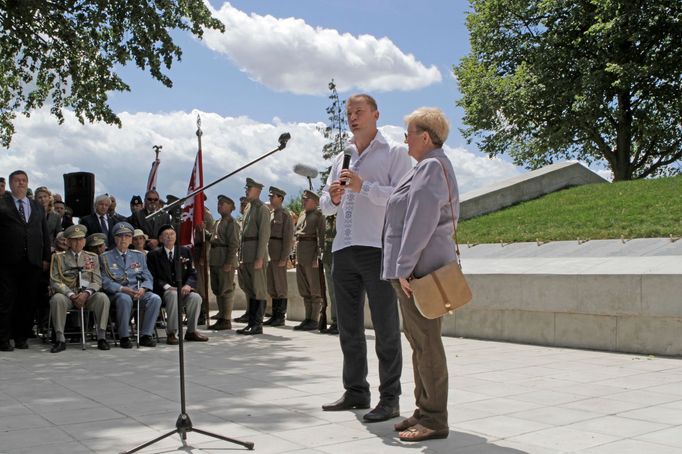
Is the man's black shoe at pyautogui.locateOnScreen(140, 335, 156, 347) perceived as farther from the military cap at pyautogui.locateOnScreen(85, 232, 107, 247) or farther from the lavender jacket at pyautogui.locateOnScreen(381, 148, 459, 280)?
the lavender jacket at pyautogui.locateOnScreen(381, 148, 459, 280)

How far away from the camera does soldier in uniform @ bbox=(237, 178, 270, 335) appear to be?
475 inches

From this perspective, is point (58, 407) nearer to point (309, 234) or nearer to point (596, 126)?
point (309, 234)

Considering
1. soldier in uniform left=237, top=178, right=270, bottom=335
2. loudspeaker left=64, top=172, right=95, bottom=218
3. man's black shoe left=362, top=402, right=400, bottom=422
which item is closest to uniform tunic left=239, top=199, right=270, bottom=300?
soldier in uniform left=237, top=178, right=270, bottom=335

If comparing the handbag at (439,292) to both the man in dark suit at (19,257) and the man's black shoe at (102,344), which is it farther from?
the man in dark suit at (19,257)

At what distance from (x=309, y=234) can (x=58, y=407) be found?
6.68 metres

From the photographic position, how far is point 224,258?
12922mm

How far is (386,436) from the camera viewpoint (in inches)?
195

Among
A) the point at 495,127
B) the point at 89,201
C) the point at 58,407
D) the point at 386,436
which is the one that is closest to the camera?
the point at 386,436

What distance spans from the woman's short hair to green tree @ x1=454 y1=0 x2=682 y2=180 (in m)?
25.7

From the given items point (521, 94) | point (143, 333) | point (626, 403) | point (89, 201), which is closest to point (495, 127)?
point (521, 94)

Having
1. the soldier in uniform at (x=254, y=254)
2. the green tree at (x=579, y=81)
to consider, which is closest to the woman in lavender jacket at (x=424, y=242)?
the soldier in uniform at (x=254, y=254)

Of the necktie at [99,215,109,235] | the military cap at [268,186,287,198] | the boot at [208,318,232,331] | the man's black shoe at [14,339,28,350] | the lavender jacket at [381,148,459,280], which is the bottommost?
the man's black shoe at [14,339,28,350]

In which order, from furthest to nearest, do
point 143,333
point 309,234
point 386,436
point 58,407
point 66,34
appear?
point 66,34 < point 309,234 < point 143,333 < point 58,407 < point 386,436

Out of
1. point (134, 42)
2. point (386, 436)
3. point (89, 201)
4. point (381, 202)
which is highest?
point (134, 42)
